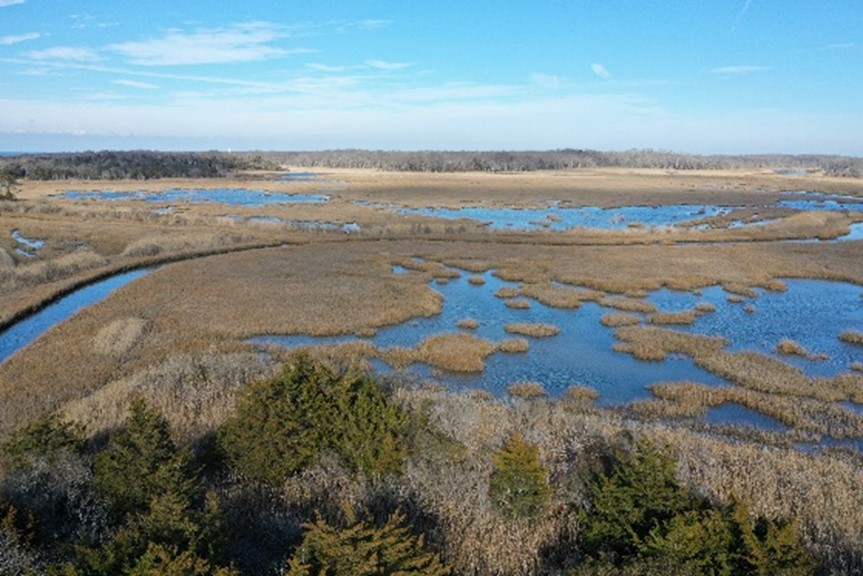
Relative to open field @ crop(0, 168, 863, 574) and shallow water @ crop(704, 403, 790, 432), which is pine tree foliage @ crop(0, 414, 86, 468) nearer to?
open field @ crop(0, 168, 863, 574)

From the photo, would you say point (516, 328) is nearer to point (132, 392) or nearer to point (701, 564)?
point (132, 392)

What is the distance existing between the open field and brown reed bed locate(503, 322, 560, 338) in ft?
0.42

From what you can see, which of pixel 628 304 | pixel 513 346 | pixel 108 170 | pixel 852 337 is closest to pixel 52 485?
pixel 513 346

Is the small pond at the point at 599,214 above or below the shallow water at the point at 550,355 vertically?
above

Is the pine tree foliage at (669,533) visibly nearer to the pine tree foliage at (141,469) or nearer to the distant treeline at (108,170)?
the pine tree foliage at (141,469)

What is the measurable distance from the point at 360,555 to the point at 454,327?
20119 mm

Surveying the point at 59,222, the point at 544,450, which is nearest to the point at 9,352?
the point at 544,450

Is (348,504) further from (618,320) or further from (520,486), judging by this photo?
(618,320)

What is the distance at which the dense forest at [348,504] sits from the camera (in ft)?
24.8

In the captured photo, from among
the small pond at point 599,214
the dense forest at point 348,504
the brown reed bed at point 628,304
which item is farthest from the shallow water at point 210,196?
the dense forest at point 348,504

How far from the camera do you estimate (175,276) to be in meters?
36.2

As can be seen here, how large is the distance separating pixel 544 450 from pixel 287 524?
527 cm

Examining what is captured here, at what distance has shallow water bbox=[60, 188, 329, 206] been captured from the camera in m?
84.4

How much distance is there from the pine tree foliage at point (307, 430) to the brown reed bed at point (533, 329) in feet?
46.8
